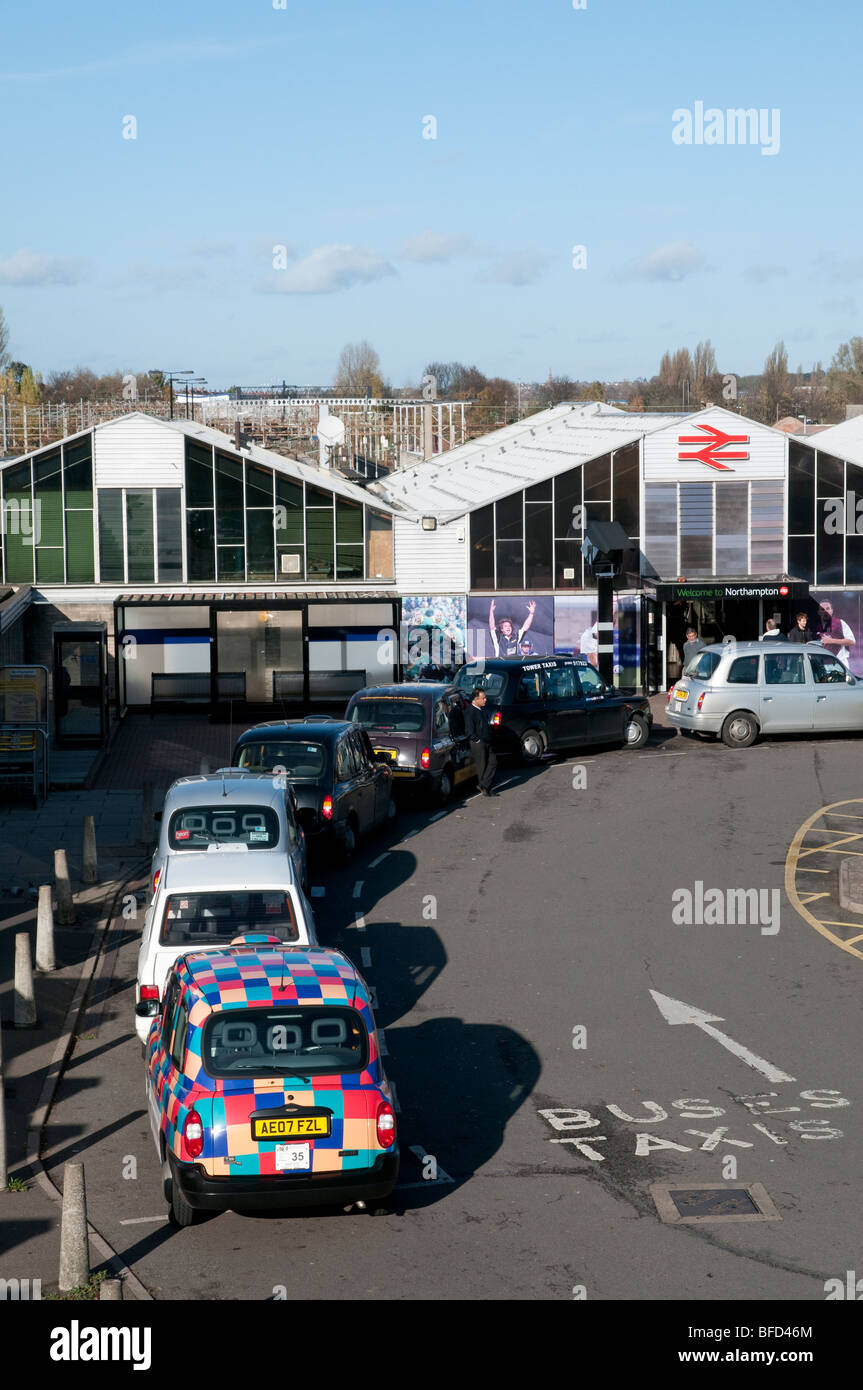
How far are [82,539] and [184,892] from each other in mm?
24501

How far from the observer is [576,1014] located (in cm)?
1424

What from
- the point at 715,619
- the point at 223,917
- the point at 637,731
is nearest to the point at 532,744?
the point at 637,731

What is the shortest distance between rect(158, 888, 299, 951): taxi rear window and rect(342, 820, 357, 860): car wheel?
582 cm

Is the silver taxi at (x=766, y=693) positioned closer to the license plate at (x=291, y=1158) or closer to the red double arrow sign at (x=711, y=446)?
the red double arrow sign at (x=711, y=446)

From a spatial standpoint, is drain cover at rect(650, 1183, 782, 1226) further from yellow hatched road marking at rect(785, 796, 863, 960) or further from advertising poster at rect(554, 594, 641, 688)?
advertising poster at rect(554, 594, 641, 688)

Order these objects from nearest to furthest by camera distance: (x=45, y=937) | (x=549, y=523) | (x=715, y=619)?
(x=45, y=937) < (x=549, y=523) < (x=715, y=619)

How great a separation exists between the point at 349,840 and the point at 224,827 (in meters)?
4.08

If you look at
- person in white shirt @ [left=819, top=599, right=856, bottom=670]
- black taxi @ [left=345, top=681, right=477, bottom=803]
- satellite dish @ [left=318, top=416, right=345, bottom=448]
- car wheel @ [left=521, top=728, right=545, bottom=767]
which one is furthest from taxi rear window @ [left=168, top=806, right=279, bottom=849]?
satellite dish @ [left=318, top=416, right=345, bottom=448]

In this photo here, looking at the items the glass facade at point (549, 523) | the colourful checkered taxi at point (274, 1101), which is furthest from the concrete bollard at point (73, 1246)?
the glass facade at point (549, 523)

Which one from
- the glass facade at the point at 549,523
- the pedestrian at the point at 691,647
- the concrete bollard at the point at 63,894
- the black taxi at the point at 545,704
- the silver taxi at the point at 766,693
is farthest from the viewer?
the glass facade at the point at 549,523

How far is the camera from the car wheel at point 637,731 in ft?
94.3

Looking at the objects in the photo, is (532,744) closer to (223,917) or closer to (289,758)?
(289,758)

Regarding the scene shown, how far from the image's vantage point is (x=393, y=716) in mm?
23672

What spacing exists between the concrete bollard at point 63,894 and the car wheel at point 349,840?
11.8 ft
